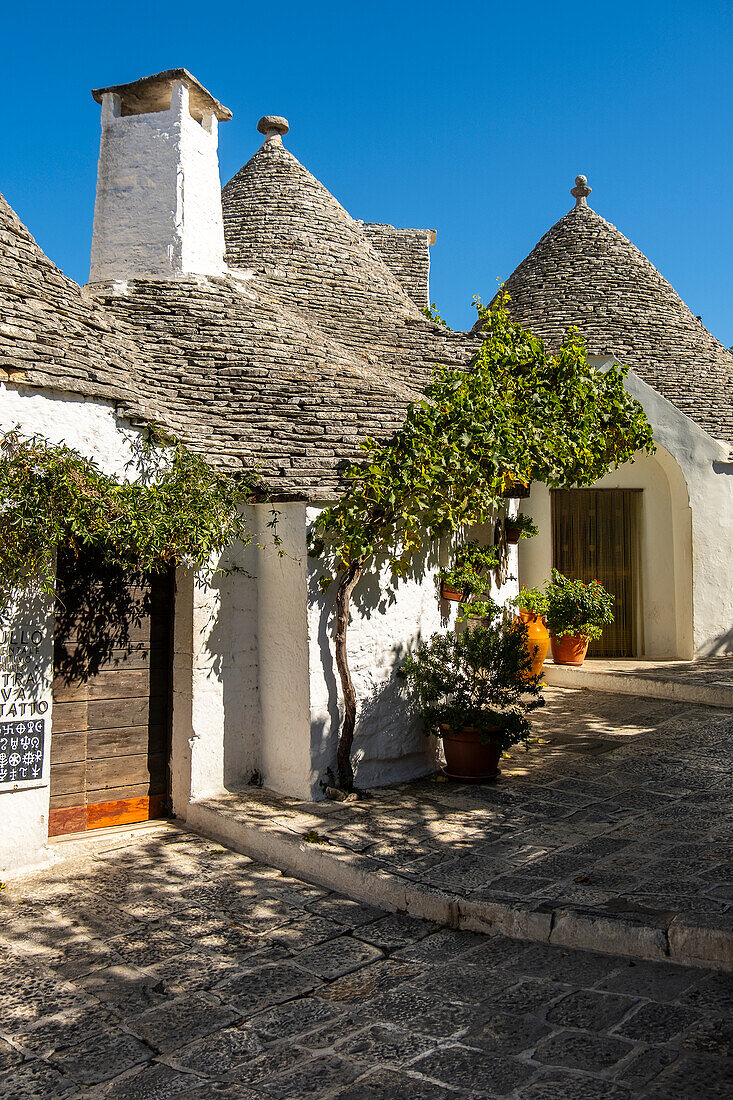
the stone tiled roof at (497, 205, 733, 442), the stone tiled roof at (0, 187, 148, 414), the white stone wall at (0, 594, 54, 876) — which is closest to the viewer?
the white stone wall at (0, 594, 54, 876)

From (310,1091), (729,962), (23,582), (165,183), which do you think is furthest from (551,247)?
(310,1091)

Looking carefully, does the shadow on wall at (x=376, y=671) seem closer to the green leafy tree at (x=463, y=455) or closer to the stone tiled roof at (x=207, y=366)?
the green leafy tree at (x=463, y=455)

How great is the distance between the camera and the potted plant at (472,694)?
6758 mm

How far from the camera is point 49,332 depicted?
6.22 meters

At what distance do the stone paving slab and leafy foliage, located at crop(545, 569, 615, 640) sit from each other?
3094 millimetres

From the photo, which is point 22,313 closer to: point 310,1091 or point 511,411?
point 511,411

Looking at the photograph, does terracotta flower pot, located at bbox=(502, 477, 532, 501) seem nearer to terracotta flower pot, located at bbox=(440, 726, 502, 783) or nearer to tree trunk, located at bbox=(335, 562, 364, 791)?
tree trunk, located at bbox=(335, 562, 364, 791)

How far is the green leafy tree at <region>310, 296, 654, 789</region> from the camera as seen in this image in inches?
253

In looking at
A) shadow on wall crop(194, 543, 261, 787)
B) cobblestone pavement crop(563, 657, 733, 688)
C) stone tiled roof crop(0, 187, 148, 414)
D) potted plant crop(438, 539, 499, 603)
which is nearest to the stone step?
cobblestone pavement crop(563, 657, 733, 688)

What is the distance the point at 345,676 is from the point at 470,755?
1.33 meters

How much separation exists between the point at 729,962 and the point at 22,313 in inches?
243

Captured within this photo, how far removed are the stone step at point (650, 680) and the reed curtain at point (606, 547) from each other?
913 mm

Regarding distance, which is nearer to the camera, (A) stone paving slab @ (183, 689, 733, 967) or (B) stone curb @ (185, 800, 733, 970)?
(B) stone curb @ (185, 800, 733, 970)

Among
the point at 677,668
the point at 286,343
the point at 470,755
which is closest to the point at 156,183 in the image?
the point at 286,343
